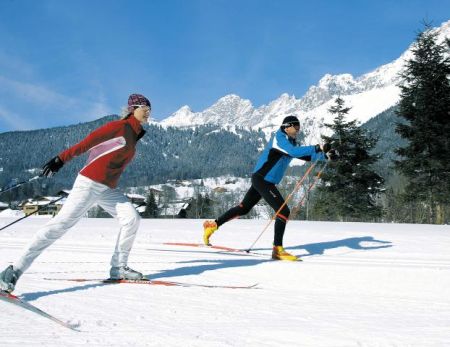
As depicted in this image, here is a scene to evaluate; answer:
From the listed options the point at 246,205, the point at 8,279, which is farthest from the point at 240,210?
the point at 8,279

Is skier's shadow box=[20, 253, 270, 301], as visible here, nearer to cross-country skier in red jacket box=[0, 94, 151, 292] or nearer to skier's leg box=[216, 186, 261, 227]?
cross-country skier in red jacket box=[0, 94, 151, 292]

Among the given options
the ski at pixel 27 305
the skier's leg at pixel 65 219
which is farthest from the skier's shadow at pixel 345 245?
the ski at pixel 27 305

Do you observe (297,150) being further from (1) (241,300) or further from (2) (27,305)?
(2) (27,305)

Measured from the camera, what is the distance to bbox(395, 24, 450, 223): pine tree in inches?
885

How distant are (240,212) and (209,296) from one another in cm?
360

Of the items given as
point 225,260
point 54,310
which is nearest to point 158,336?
point 54,310

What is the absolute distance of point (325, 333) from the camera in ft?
8.92

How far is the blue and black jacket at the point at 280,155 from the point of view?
6.19 metres

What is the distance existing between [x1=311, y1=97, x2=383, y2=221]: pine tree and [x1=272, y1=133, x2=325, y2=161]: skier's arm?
23.3m

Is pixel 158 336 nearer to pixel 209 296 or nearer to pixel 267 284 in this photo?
pixel 209 296

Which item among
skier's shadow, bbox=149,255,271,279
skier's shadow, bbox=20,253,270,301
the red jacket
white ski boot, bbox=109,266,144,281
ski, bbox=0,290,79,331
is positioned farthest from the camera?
skier's shadow, bbox=149,255,271,279

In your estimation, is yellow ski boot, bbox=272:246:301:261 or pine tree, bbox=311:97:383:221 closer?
yellow ski boot, bbox=272:246:301:261

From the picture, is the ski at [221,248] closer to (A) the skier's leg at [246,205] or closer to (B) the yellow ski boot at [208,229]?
(B) the yellow ski boot at [208,229]

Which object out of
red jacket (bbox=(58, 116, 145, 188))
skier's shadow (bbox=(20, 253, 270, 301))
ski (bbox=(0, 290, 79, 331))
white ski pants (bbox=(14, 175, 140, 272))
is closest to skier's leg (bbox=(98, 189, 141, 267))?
white ski pants (bbox=(14, 175, 140, 272))
